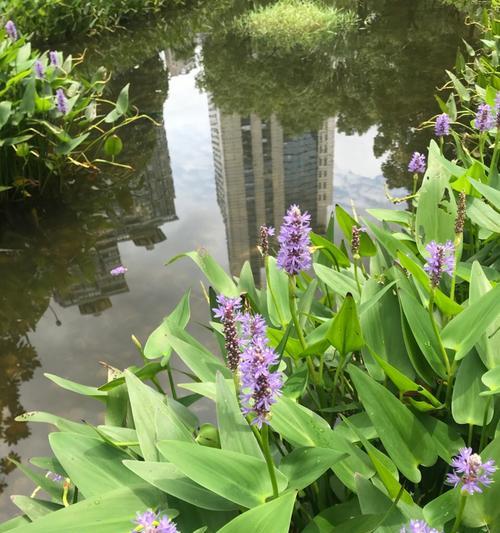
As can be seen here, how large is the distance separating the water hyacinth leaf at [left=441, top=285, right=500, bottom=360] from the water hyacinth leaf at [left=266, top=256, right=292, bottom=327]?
1.55 ft

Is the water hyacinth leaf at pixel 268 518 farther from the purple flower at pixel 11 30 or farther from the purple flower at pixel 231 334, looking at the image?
the purple flower at pixel 11 30

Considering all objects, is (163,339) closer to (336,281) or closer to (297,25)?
(336,281)

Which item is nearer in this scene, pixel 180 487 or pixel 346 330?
pixel 180 487

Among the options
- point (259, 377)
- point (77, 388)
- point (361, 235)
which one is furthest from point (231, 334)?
point (361, 235)

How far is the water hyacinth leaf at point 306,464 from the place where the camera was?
3.44ft

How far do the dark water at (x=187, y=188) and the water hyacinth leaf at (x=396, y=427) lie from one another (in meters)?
1.52

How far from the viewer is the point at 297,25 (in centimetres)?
834

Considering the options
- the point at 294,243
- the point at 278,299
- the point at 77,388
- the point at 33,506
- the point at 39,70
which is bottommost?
the point at 33,506

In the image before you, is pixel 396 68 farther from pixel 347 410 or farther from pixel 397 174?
pixel 347 410

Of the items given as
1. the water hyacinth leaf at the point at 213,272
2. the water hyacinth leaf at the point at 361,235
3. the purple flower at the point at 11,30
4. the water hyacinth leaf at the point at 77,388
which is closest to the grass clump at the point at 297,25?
the purple flower at the point at 11,30

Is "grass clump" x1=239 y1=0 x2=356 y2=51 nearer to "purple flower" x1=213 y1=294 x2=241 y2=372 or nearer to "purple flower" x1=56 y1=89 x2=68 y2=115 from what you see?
"purple flower" x1=56 y1=89 x2=68 y2=115

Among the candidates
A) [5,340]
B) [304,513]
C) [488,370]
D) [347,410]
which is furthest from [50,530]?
[5,340]

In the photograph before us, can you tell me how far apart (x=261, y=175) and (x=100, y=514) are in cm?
401

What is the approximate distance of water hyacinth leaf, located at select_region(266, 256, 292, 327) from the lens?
1658mm
